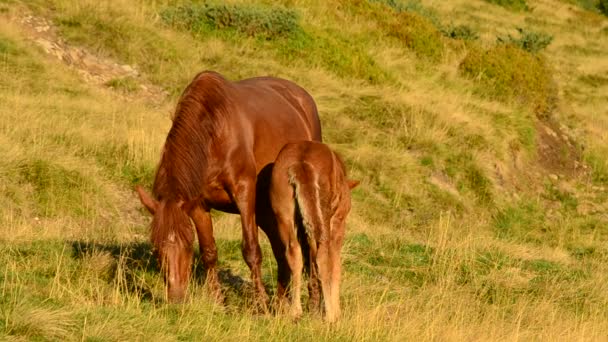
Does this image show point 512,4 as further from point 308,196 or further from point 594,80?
point 308,196

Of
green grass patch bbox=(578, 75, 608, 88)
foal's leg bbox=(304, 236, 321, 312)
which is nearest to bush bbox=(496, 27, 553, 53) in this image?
green grass patch bbox=(578, 75, 608, 88)

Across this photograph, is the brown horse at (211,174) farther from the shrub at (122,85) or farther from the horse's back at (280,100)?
the shrub at (122,85)

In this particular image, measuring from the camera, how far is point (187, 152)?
276 inches

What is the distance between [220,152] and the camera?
23.9ft

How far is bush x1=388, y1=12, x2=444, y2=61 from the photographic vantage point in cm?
1925

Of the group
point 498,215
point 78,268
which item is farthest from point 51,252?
point 498,215

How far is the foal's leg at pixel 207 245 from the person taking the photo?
Answer: 288 inches

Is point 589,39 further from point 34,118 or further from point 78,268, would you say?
point 78,268

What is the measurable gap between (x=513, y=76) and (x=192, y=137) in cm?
1235

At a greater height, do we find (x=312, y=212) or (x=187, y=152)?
(x=187, y=152)

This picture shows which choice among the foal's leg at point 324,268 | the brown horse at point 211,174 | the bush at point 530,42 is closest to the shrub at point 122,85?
the brown horse at point 211,174

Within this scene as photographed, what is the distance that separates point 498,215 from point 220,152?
7626mm

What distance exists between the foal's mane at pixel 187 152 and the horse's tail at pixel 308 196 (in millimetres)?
652

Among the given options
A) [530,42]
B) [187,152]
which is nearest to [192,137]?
[187,152]
